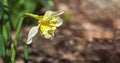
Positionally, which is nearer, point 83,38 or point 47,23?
point 47,23

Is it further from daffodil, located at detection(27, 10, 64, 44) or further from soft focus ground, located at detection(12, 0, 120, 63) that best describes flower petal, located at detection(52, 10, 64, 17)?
soft focus ground, located at detection(12, 0, 120, 63)

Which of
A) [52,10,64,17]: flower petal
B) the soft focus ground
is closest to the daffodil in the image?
[52,10,64,17]: flower petal

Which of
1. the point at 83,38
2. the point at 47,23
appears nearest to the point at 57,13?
the point at 47,23

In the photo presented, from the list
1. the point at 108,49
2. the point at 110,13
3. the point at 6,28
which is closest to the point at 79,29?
the point at 110,13

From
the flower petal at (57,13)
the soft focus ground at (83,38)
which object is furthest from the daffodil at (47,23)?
the soft focus ground at (83,38)

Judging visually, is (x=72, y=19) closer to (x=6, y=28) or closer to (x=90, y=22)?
(x=90, y=22)

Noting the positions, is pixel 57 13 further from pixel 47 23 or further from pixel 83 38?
pixel 83 38

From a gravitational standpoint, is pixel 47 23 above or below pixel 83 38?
below

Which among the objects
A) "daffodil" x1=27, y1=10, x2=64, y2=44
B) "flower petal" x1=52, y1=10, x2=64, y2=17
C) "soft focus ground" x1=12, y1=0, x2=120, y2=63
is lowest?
"daffodil" x1=27, y1=10, x2=64, y2=44
